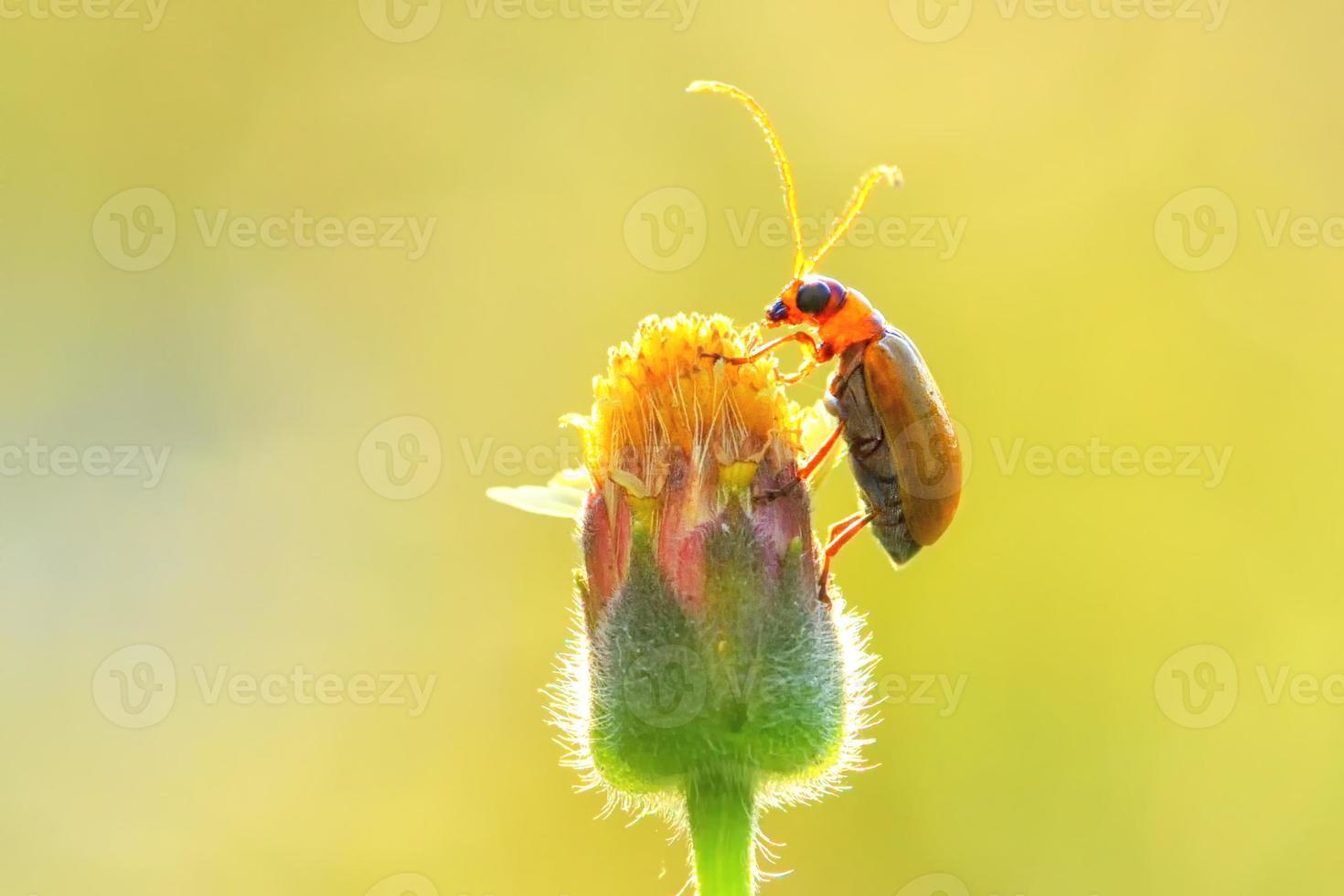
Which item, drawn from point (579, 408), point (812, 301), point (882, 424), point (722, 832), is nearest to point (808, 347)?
point (812, 301)

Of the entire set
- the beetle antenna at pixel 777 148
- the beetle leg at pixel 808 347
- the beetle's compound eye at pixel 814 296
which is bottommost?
the beetle leg at pixel 808 347

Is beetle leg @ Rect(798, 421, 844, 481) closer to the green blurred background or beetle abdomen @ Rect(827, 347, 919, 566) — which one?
beetle abdomen @ Rect(827, 347, 919, 566)

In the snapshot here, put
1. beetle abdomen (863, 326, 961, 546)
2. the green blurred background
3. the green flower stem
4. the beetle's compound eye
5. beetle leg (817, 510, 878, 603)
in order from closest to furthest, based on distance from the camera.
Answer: the green flower stem, beetle leg (817, 510, 878, 603), beetle abdomen (863, 326, 961, 546), the beetle's compound eye, the green blurred background

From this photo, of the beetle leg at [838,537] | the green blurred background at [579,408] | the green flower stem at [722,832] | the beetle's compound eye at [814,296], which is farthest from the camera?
the green blurred background at [579,408]

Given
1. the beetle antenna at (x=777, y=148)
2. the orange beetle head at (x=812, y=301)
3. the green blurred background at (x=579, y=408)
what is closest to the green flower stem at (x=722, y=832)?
the orange beetle head at (x=812, y=301)

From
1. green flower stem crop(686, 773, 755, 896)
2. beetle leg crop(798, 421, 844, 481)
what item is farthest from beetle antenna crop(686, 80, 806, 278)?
green flower stem crop(686, 773, 755, 896)

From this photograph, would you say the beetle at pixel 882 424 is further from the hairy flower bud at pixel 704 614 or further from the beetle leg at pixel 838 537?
the hairy flower bud at pixel 704 614

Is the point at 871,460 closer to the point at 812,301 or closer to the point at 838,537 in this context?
the point at 838,537

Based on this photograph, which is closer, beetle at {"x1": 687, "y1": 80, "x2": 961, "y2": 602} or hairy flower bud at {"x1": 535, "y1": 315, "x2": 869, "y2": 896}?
hairy flower bud at {"x1": 535, "y1": 315, "x2": 869, "y2": 896}

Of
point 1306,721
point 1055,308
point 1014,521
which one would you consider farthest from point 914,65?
point 1306,721
